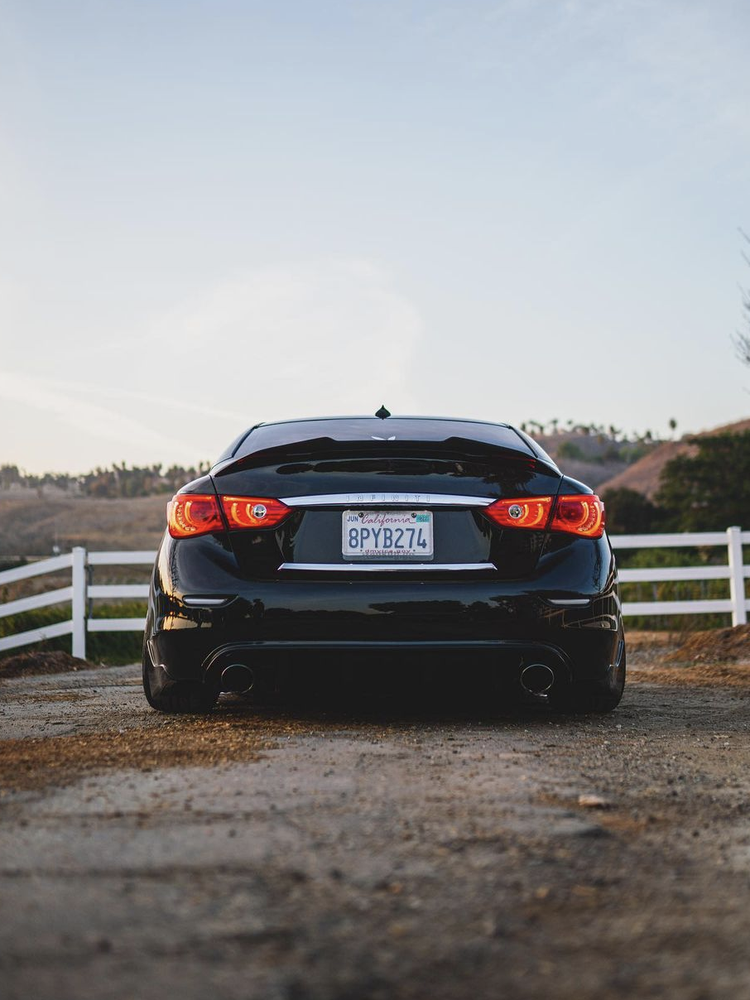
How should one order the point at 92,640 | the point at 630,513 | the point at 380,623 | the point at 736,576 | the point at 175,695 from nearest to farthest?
the point at 380,623 < the point at 175,695 < the point at 92,640 < the point at 736,576 < the point at 630,513

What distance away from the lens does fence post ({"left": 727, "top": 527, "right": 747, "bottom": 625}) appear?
12.7m

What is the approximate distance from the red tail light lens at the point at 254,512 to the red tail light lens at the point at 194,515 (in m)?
0.06

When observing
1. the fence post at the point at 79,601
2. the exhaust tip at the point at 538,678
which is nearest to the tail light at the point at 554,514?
the exhaust tip at the point at 538,678

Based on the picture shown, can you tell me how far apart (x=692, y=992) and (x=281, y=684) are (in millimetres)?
3119

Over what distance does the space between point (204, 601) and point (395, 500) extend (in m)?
0.93

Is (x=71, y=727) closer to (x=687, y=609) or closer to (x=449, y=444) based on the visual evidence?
(x=449, y=444)

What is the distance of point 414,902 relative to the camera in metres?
2.31

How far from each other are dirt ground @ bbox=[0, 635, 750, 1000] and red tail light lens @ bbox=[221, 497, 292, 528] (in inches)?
35.1

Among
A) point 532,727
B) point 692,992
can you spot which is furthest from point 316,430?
point 692,992

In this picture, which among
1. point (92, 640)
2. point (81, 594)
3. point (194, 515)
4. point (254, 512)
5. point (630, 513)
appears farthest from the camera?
point (630, 513)

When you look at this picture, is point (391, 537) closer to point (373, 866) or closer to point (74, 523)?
point (373, 866)

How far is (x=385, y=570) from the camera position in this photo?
4742 mm

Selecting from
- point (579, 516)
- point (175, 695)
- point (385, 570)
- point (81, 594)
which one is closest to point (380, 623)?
point (385, 570)

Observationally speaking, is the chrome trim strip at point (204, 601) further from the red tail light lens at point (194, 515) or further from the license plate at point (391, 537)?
the license plate at point (391, 537)
